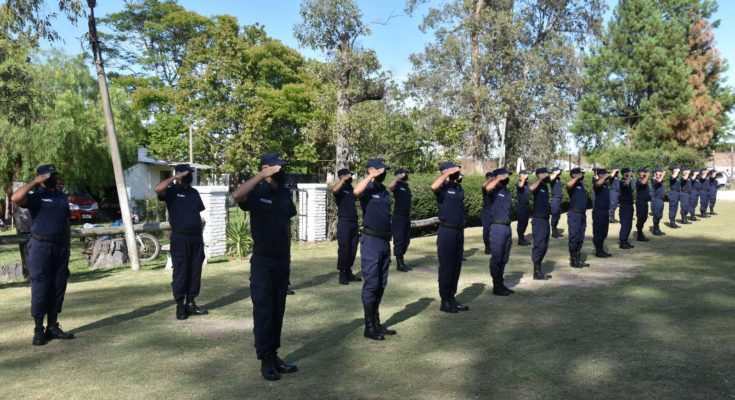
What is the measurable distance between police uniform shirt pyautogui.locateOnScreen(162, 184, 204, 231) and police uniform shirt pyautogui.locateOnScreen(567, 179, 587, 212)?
701 centimetres

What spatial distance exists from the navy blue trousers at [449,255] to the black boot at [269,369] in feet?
9.59

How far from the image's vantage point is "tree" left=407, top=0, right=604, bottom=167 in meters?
27.0

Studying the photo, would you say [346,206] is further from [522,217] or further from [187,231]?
[522,217]

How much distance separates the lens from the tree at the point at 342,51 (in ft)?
61.3

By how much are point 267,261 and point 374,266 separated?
1604 mm

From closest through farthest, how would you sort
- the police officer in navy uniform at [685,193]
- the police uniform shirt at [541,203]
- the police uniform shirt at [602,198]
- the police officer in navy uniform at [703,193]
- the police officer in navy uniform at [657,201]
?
1. the police uniform shirt at [541,203]
2. the police uniform shirt at [602,198]
3. the police officer in navy uniform at [657,201]
4. the police officer in navy uniform at [685,193]
5. the police officer in navy uniform at [703,193]

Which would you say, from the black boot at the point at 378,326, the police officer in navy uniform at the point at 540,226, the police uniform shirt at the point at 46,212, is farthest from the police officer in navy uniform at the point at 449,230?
the police uniform shirt at the point at 46,212

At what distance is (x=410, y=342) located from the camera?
619cm

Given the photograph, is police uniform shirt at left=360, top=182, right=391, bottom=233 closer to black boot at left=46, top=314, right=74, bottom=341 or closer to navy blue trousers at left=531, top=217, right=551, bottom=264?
black boot at left=46, top=314, right=74, bottom=341

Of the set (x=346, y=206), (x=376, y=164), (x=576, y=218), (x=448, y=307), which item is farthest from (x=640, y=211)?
(x=376, y=164)

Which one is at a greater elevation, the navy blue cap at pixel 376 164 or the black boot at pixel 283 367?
the navy blue cap at pixel 376 164

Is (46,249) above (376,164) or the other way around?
the other way around

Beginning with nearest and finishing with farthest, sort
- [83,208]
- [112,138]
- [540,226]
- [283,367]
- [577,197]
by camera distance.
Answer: [283,367]
[540,226]
[577,197]
[112,138]
[83,208]

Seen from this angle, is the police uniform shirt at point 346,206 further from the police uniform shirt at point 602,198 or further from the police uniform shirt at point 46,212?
the police uniform shirt at point 602,198
